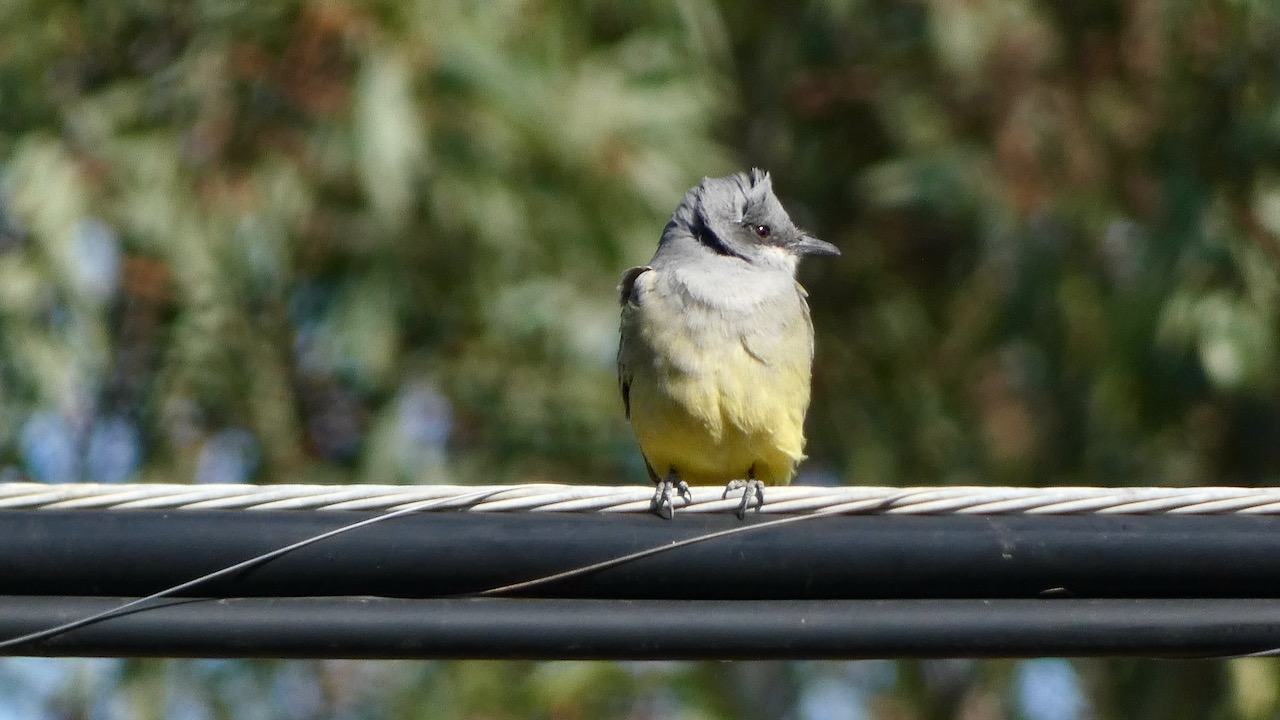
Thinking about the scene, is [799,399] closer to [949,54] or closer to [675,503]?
[675,503]

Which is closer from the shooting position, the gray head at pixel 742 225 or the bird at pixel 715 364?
the bird at pixel 715 364

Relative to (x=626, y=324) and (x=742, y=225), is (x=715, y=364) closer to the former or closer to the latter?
(x=626, y=324)

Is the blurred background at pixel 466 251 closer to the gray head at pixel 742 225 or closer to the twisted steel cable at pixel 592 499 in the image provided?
the gray head at pixel 742 225

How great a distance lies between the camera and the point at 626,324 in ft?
20.2

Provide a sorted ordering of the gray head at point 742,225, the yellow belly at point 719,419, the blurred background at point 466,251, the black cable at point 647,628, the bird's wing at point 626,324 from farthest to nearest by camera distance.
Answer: the blurred background at point 466,251 < the gray head at point 742,225 < the bird's wing at point 626,324 < the yellow belly at point 719,419 < the black cable at point 647,628

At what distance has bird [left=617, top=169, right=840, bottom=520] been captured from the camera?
568 cm

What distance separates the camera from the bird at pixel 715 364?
18.6ft

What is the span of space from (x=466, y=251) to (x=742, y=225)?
1.97m

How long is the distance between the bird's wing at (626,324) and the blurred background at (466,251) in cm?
165

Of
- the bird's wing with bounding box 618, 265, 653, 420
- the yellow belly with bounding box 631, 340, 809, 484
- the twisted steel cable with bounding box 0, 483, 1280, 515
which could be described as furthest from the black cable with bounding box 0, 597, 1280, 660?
the bird's wing with bounding box 618, 265, 653, 420

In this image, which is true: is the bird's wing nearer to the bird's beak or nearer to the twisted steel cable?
the bird's beak

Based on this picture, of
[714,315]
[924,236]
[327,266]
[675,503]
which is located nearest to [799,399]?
[714,315]

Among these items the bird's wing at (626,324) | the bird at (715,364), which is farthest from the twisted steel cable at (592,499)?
the bird's wing at (626,324)

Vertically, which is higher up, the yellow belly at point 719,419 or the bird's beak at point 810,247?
the bird's beak at point 810,247
